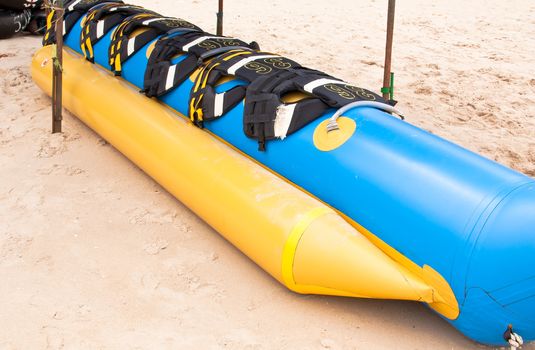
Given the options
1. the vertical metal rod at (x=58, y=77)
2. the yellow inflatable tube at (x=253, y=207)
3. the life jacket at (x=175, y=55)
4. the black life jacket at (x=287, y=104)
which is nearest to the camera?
the yellow inflatable tube at (x=253, y=207)

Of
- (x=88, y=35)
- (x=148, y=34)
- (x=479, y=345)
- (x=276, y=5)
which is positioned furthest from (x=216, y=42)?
(x=276, y=5)

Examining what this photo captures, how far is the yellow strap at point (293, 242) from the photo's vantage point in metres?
1.90

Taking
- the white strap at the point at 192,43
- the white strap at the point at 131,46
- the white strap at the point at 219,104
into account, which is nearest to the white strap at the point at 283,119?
the white strap at the point at 219,104

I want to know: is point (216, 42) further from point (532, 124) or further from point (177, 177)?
point (532, 124)

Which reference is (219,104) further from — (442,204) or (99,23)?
(99,23)

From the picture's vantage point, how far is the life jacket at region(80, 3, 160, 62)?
3.28 metres

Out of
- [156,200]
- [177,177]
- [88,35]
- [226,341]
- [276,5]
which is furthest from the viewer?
[276,5]

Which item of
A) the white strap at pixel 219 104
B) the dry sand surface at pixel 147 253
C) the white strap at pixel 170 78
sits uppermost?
the white strap at pixel 170 78

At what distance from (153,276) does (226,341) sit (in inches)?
17.0

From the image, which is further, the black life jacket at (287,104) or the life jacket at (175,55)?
the life jacket at (175,55)

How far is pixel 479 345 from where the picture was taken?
1.85m

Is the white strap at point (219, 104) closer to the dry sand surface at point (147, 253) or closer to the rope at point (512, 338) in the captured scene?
the dry sand surface at point (147, 253)

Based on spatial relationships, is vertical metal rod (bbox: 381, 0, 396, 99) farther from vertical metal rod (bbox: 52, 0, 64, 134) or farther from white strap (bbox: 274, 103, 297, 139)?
vertical metal rod (bbox: 52, 0, 64, 134)

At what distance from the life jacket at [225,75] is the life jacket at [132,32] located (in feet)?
1.76
